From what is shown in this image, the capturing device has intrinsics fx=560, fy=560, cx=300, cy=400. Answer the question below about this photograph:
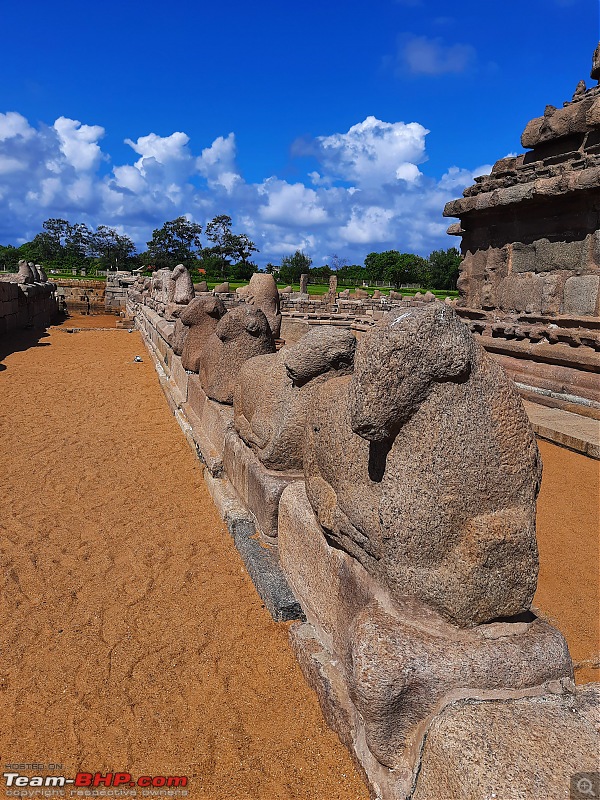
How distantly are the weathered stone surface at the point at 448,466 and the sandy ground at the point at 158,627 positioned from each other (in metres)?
0.81

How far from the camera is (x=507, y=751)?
1437 millimetres

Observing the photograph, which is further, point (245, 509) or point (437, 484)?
point (245, 509)

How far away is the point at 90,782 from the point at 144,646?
727 mm

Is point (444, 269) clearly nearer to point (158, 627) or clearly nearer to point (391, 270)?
point (391, 270)

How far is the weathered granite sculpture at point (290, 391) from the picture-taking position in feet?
10.00

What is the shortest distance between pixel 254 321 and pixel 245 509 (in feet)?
5.72

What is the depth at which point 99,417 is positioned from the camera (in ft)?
22.1

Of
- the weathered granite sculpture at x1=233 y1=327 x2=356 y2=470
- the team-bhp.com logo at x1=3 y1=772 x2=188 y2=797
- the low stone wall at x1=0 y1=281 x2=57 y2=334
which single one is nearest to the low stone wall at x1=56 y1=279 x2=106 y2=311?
the low stone wall at x1=0 y1=281 x2=57 y2=334

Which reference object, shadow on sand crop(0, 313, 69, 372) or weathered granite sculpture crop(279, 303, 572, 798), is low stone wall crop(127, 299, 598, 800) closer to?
weathered granite sculpture crop(279, 303, 572, 798)

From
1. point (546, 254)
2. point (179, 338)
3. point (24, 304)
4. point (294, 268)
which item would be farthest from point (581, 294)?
point (294, 268)

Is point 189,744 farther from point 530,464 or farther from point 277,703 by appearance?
point 530,464

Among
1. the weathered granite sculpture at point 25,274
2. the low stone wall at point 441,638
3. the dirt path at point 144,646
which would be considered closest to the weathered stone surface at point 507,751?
the low stone wall at point 441,638

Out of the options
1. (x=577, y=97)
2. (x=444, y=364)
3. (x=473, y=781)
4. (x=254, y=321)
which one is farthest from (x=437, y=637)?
(x=577, y=97)

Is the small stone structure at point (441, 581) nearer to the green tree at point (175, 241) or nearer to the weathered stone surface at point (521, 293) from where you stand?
the weathered stone surface at point (521, 293)
